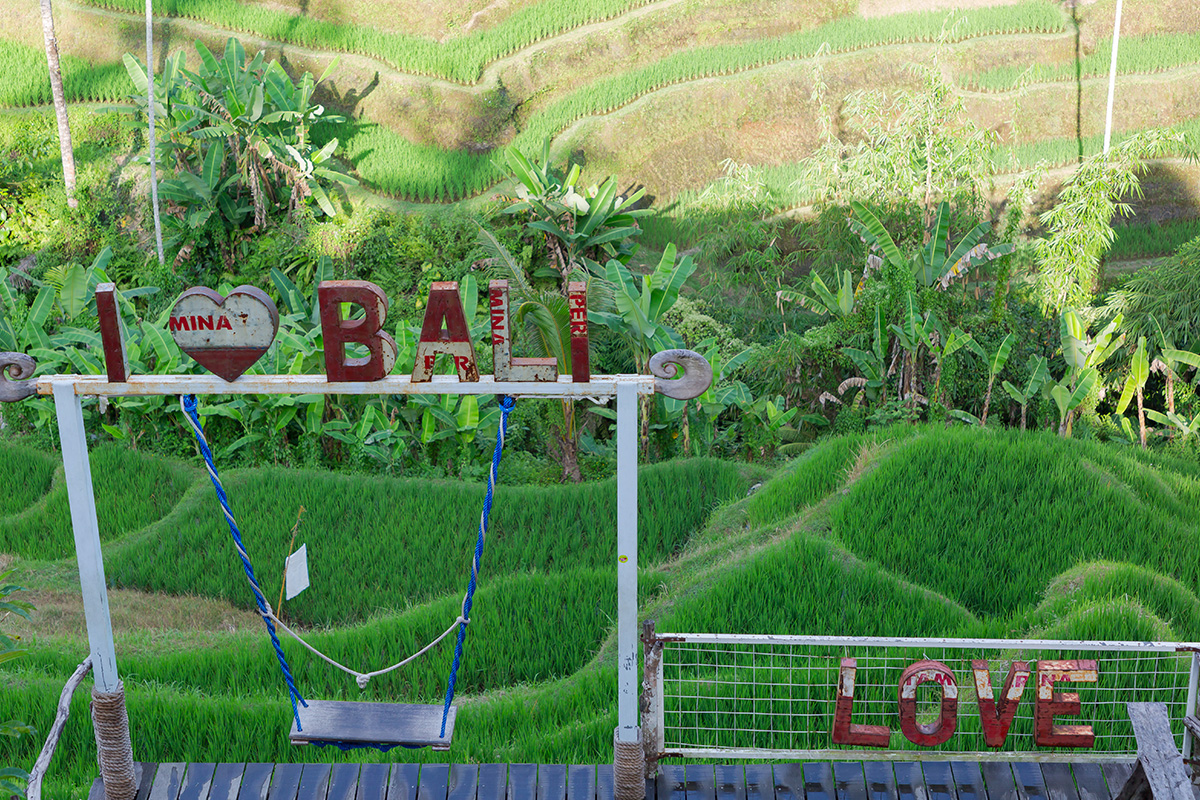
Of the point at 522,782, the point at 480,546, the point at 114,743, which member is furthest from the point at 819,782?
the point at 114,743

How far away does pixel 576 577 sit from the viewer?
6922 millimetres

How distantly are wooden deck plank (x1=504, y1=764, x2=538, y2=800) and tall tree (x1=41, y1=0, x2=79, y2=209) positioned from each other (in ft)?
35.1

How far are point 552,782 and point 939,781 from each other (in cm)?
161

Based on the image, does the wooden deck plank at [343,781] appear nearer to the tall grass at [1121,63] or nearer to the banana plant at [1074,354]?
the banana plant at [1074,354]

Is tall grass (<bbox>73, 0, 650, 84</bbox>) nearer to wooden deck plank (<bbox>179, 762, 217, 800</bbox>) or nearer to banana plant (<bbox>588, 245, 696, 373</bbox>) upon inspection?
banana plant (<bbox>588, 245, 696, 373</bbox>)

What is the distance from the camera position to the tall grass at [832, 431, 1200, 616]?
647 centimetres

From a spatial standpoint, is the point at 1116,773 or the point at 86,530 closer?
the point at 86,530

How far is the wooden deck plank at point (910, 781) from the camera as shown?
161 inches

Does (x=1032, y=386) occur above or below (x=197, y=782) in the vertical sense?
above

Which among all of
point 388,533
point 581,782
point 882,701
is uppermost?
point 882,701

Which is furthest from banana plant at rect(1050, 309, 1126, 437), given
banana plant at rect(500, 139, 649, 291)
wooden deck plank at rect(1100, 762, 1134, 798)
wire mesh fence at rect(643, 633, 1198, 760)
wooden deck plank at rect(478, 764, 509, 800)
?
wooden deck plank at rect(478, 764, 509, 800)

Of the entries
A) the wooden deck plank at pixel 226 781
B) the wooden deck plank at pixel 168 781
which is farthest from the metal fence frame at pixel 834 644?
the wooden deck plank at pixel 168 781

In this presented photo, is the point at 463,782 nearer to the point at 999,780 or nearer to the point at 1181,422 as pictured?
the point at 999,780

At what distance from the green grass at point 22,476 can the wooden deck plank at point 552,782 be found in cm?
682
